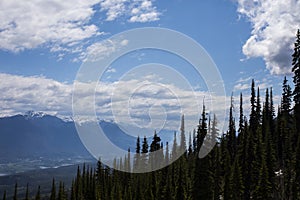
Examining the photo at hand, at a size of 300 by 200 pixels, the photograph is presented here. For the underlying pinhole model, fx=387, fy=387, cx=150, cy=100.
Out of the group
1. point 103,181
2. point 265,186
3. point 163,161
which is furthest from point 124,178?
point 265,186

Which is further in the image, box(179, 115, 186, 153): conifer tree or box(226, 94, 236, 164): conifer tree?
box(226, 94, 236, 164): conifer tree

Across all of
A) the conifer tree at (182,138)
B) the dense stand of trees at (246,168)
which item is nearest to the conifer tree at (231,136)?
the dense stand of trees at (246,168)

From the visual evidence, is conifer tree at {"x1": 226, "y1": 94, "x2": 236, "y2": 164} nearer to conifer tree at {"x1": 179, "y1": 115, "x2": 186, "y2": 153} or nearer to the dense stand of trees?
the dense stand of trees

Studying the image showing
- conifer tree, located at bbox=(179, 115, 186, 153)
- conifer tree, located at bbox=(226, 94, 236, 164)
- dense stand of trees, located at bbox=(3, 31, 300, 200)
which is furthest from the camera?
conifer tree, located at bbox=(226, 94, 236, 164)

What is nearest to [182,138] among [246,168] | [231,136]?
[231,136]

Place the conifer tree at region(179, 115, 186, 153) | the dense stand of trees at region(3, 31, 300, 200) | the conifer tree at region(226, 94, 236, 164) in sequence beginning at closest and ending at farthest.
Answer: the dense stand of trees at region(3, 31, 300, 200) → the conifer tree at region(179, 115, 186, 153) → the conifer tree at region(226, 94, 236, 164)

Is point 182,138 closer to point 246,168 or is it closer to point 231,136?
point 231,136

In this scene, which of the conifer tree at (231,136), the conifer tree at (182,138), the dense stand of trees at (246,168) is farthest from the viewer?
the conifer tree at (231,136)

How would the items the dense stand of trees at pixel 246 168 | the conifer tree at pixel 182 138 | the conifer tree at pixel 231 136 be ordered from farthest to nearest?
the conifer tree at pixel 231 136 < the conifer tree at pixel 182 138 < the dense stand of trees at pixel 246 168


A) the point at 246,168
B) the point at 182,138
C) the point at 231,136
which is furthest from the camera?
the point at 231,136

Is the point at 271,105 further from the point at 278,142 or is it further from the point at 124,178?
the point at 124,178

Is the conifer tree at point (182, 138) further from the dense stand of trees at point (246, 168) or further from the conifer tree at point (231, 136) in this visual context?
the conifer tree at point (231, 136)

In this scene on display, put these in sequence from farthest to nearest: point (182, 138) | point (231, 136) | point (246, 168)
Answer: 1. point (231, 136)
2. point (182, 138)
3. point (246, 168)

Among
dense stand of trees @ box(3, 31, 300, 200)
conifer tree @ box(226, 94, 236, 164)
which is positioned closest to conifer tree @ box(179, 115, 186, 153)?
dense stand of trees @ box(3, 31, 300, 200)
